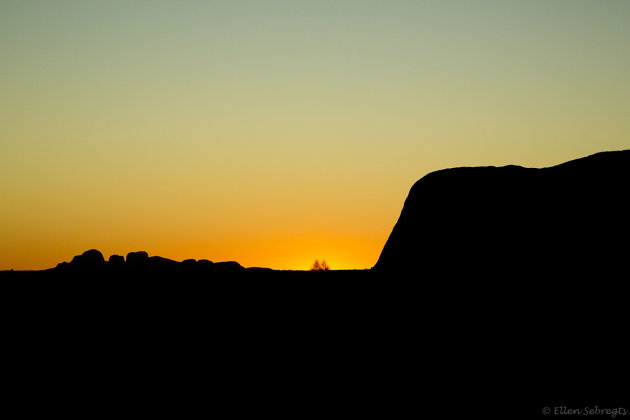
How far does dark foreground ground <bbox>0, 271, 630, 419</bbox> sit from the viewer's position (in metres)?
10.2

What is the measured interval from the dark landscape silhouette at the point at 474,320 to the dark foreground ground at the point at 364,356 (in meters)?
0.03

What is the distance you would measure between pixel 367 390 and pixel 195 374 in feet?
14.2

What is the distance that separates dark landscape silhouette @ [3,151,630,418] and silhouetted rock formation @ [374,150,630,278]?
3 centimetres

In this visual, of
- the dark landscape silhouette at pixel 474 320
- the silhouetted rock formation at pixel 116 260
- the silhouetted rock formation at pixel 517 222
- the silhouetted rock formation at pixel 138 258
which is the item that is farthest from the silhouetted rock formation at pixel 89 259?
the silhouetted rock formation at pixel 517 222

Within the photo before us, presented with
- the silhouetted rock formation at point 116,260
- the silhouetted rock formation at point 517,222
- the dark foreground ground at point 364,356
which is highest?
the silhouetted rock formation at point 116,260

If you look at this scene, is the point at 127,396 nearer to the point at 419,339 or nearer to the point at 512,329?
the point at 419,339

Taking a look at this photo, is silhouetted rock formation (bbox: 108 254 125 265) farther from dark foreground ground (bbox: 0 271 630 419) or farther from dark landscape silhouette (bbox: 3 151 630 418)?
dark landscape silhouette (bbox: 3 151 630 418)

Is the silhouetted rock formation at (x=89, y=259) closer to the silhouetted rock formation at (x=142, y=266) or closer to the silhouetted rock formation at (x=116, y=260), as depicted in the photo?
the silhouetted rock formation at (x=142, y=266)

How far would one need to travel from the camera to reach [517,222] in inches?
490

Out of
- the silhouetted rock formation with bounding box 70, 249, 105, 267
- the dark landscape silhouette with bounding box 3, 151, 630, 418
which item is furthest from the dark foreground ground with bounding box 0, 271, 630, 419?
the silhouetted rock formation with bounding box 70, 249, 105, 267

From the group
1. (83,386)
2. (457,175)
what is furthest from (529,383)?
(83,386)

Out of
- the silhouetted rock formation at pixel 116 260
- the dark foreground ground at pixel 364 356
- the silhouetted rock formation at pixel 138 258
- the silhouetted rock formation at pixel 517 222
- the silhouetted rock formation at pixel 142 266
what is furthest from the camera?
the silhouetted rock formation at pixel 138 258

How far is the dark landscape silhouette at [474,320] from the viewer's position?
404 inches

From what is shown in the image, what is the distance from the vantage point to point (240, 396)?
41.1 feet
